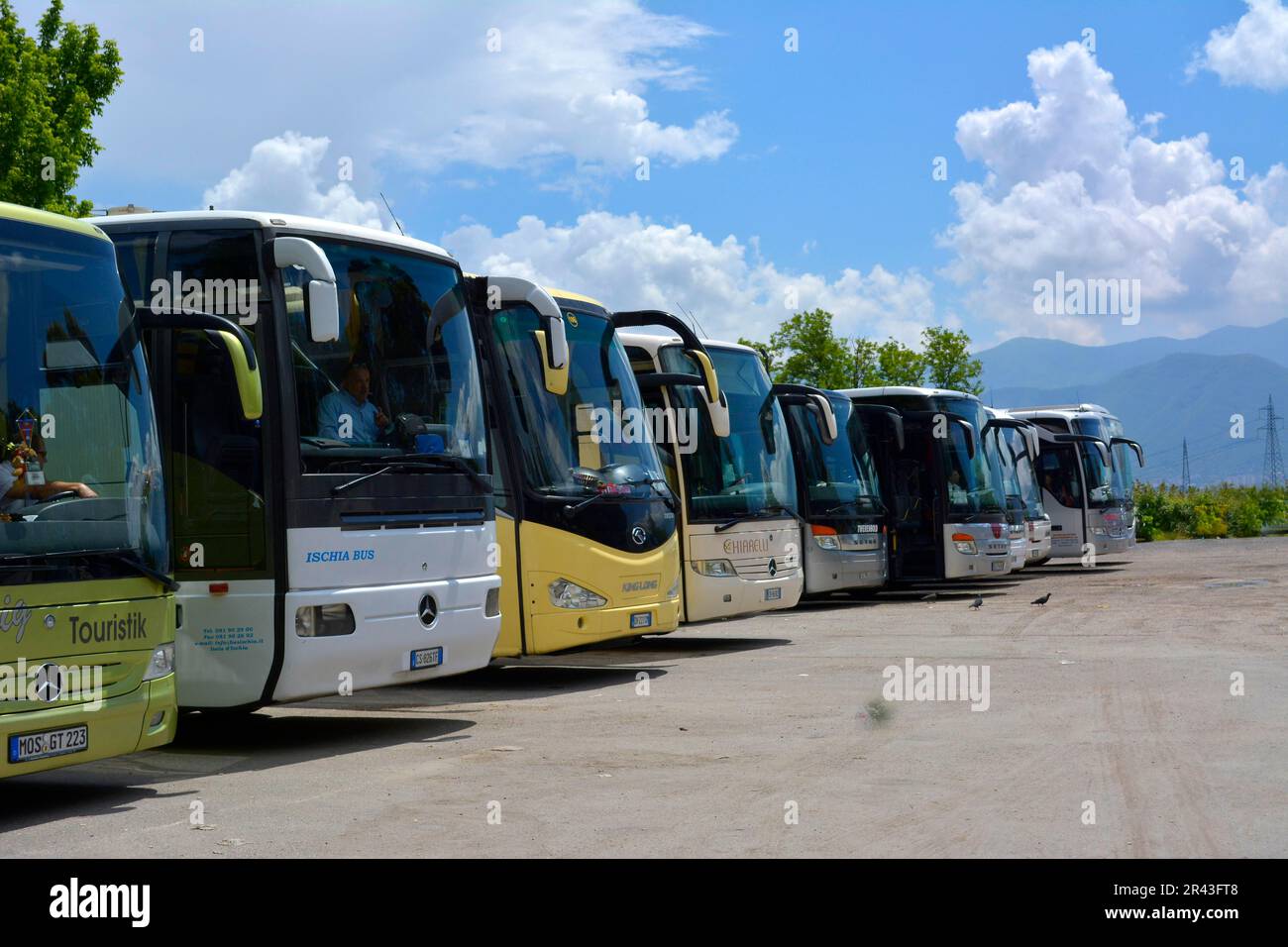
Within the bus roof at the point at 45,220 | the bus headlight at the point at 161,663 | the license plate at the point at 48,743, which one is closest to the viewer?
the license plate at the point at 48,743

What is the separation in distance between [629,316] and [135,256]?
6.05 m

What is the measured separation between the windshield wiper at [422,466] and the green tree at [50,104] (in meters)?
A: 16.8

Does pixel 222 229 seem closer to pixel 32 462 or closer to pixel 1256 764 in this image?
pixel 32 462

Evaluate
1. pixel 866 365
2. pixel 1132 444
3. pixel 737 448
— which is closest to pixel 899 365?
pixel 866 365

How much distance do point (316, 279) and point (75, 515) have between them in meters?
2.22

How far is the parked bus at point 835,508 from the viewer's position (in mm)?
21219

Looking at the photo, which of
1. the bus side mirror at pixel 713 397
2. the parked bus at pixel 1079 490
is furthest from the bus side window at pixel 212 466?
the parked bus at pixel 1079 490

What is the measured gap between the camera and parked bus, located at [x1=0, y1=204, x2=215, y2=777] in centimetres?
750

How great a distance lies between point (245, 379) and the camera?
857 centimetres

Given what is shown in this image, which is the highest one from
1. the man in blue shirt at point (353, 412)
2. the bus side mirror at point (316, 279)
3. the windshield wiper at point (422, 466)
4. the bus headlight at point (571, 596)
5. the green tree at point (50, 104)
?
the green tree at point (50, 104)

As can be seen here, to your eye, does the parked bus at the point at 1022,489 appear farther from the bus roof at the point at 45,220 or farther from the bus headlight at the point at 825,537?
the bus roof at the point at 45,220

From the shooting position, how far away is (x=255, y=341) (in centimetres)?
952

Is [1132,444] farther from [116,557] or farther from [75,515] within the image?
[75,515]
